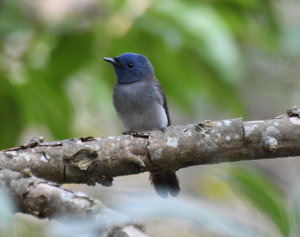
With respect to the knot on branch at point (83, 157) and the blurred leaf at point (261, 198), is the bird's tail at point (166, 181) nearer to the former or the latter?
the knot on branch at point (83, 157)

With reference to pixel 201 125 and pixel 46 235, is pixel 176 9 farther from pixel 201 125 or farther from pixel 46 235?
pixel 46 235

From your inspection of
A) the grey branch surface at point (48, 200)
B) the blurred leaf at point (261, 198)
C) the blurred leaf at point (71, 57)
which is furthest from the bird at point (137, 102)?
the blurred leaf at point (261, 198)

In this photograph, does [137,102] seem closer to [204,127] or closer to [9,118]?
[9,118]

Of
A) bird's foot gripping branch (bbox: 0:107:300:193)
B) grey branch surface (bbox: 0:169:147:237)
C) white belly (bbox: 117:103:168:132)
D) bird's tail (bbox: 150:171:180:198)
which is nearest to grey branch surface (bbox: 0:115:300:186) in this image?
bird's foot gripping branch (bbox: 0:107:300:193)

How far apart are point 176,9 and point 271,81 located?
605cm

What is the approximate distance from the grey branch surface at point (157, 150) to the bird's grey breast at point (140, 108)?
1782 millimetres

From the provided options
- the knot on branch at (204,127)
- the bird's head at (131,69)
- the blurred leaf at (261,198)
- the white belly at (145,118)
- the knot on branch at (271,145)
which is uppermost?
the bird's head at (131,69)

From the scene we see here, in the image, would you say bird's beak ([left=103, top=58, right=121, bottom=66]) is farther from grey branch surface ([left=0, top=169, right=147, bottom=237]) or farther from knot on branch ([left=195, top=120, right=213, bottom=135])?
grey branch surface ([left=0, top=169, right=147, bottom=237])

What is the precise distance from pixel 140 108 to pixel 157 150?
1.93m

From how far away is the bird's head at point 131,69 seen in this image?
17.3ft

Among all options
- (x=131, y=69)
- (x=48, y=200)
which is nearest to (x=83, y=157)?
(x=48, y=200)

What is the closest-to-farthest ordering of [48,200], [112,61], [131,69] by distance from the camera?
[48,200] < [112,61] < [131,69]

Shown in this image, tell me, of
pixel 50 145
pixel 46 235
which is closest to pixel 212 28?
pixel 50 145

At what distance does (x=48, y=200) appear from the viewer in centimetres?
215
